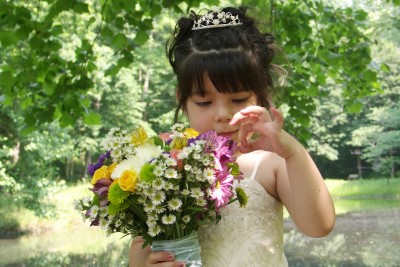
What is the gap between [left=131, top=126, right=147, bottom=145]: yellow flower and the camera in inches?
58.6

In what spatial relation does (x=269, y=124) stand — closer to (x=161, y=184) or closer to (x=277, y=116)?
(x=277, y=116)

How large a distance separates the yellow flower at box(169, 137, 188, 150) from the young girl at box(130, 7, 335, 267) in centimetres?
18

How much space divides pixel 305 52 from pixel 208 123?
13.2 ft

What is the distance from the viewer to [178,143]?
1417 mm

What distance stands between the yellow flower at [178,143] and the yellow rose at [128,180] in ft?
0.43

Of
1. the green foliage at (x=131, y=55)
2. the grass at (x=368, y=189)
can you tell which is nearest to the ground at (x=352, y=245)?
the green foliage at (x=131, y=55)

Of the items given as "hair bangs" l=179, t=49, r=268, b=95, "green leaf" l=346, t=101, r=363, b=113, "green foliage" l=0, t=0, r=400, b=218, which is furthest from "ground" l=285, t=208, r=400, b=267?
"hair bangs" l=179, t=49, r=268, b=95

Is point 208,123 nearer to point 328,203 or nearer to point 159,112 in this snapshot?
point 328,203

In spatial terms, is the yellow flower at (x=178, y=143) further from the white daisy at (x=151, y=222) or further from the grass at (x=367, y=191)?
the grass at (x=367, y=191)

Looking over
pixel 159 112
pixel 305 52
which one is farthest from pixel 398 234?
pixel 159 112

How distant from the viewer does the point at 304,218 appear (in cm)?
153

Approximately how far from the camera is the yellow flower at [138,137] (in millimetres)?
1487

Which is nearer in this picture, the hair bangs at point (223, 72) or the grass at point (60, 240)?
the hair bangs at point (223, 72)

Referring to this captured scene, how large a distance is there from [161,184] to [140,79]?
2307cm
